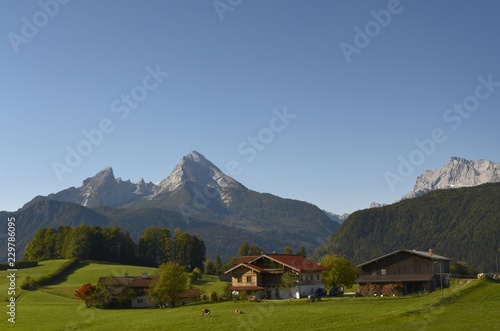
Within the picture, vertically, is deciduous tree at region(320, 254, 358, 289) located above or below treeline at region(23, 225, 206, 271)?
Answer: below

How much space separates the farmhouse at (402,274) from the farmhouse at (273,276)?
25.8 feet

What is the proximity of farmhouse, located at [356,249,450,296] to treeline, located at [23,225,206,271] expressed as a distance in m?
74.6

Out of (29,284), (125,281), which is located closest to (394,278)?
(125,281)

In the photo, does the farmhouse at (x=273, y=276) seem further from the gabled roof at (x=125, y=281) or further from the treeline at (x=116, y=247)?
the treeline at (x=116, y=247)

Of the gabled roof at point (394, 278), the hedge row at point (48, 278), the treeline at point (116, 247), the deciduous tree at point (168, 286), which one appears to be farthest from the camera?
the treeline at point (116, 247)

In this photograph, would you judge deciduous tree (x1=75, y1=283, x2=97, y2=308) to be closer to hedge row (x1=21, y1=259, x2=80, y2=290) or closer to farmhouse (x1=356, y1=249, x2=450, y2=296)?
hedge row (x1=21, y1=259, x2=80, y2=290)

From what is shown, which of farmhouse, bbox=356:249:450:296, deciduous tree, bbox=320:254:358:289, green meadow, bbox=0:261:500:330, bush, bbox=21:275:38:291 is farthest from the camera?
bush, bbox=21:275:38:291

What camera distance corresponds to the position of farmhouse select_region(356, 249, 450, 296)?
83.2 m

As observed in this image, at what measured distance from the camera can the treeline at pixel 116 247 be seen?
510 feet

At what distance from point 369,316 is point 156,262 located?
123m

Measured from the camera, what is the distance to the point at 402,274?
86312 mm

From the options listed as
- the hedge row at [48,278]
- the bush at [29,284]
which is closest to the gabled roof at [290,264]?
the bush at [29,284]

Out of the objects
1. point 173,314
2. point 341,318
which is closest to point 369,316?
point 341,318

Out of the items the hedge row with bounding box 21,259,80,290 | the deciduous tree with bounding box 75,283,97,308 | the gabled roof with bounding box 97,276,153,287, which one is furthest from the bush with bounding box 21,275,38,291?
the deciduous tree with bounding box 75,283,97,308
